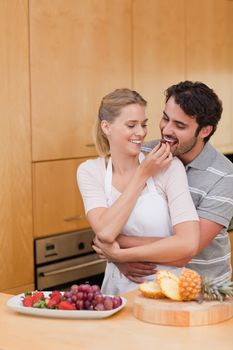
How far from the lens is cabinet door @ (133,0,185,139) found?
4.28 metres

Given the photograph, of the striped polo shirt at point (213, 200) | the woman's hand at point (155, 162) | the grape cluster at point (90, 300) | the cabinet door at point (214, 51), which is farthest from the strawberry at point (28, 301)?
the cabinet door at point (214, 51)

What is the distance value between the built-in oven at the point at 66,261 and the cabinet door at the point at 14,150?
0.09 m

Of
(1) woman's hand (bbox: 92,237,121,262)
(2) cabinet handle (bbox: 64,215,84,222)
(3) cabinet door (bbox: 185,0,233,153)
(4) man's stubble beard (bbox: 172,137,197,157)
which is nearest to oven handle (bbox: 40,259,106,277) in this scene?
(2) cabinet handle (bbox: 64,215,84,222)

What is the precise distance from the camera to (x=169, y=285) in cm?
226

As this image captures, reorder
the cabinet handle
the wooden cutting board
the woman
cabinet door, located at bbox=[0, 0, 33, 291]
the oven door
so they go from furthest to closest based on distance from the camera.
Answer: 1. the cabinet handle
2. the oven door
3. cabinet door, located at bbox=[0, 0, 33, 291]
4. the woman
5. the wooden cutting board

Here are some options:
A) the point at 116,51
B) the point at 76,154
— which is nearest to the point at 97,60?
the point at 116,51

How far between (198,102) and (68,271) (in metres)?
1.41

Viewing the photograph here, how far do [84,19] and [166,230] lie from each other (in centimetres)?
154

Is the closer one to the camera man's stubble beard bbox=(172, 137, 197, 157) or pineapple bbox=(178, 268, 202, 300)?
pineapple bbox=(178, 268, 202, 300)

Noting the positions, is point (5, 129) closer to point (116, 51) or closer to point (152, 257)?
point (116, 51)

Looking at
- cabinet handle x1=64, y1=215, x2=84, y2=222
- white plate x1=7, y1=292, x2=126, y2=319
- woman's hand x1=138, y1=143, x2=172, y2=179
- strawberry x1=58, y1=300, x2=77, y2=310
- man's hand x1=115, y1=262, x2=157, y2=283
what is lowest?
cabinet handle x1=64, y1=215, x2=84, y2=222

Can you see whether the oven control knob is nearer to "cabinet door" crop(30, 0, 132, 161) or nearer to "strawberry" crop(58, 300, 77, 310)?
"cabinet door" crop(30, 0, 132, 161)

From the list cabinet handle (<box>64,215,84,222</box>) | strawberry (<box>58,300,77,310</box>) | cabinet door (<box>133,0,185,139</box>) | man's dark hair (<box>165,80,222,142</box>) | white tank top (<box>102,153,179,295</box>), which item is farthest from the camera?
cabinet door (<box>133,0,185,139</box>)

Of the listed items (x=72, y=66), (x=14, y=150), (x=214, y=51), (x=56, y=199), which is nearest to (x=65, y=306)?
(x=14, y=150)
